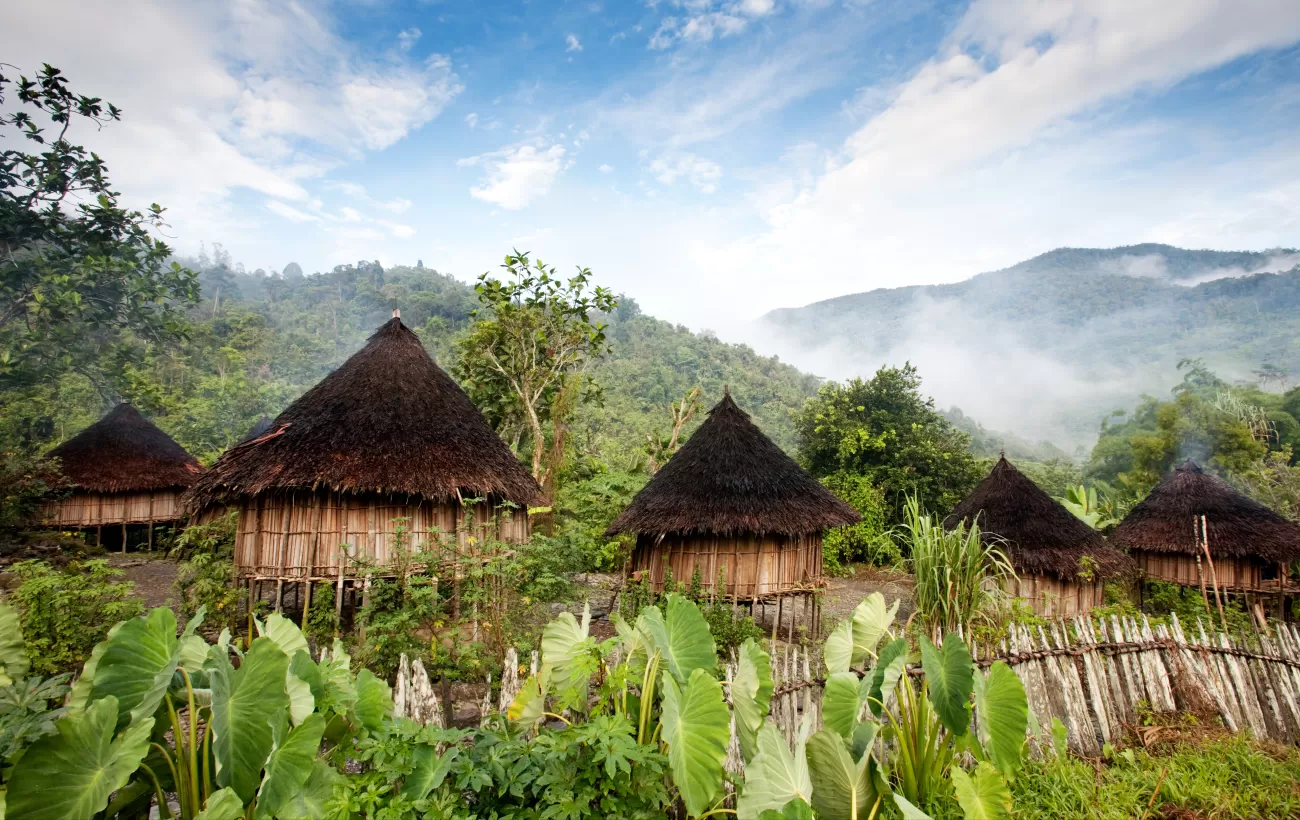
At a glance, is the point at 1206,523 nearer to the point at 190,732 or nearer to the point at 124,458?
the point at 190,732

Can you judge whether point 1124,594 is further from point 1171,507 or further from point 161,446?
point 161,446

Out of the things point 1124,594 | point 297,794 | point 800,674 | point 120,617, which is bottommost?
point 1124,594

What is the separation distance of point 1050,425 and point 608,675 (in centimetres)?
9037

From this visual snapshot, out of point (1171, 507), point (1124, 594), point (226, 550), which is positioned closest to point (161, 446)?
point (226, 550)

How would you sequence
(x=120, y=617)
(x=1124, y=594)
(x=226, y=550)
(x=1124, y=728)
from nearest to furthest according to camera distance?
(x=1124, y=728)
(x=120, y=617)
(x=226, y=550)
(x=1124, y=594)

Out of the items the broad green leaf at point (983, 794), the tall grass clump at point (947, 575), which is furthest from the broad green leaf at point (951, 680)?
the tall grass clump at point (947, 575)

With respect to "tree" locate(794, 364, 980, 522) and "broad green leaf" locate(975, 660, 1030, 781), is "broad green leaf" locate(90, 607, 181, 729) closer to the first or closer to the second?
"broad green leaf" locate(975, 660, 1030, 781)

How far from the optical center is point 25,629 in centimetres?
563

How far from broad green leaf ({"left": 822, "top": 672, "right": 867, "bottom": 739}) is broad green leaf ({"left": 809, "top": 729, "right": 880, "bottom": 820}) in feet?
0.72

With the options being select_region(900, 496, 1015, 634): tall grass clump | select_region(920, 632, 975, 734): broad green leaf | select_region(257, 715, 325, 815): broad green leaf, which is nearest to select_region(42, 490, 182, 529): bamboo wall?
select_region(257, 715, 325, 815): broad green leaf

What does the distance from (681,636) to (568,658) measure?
1.89ft

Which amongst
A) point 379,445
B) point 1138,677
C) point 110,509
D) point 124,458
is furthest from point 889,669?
point 110,509

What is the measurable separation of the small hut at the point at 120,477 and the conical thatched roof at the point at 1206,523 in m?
21.2

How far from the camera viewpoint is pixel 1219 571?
39.3 ft
